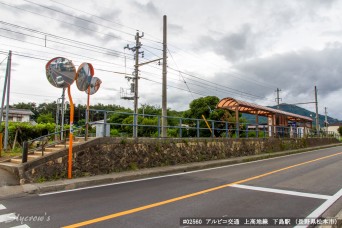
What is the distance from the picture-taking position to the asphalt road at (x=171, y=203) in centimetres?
512

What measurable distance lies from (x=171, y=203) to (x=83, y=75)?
18.3 feet

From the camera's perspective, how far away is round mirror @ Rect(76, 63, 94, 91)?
9421 millimetres

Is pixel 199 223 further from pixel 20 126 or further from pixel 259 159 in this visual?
pixel 20 126

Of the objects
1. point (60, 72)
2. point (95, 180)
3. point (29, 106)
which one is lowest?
point (95, 180)

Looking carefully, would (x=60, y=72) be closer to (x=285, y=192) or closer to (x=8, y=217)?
(x=8, y=217)

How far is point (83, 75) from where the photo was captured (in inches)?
372

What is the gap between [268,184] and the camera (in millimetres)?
8344

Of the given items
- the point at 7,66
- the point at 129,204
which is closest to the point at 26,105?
the point at 7,66

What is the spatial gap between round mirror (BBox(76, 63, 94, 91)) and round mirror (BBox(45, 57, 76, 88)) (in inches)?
18.7

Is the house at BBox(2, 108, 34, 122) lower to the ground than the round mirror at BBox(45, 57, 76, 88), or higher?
higher

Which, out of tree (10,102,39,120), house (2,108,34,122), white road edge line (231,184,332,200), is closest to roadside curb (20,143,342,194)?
white road edge line (231,184,332,200)
